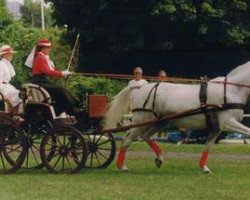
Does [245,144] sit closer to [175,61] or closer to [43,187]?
[43,187]

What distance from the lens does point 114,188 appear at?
36.2 feet

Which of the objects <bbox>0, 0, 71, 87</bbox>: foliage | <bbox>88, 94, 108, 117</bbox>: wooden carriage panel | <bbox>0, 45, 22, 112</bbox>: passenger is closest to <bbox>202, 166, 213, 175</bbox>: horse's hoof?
<bbox>88, 94, 108, 117</bbox>: wooden carriage panel

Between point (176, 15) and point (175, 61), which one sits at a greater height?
point (176, 15)

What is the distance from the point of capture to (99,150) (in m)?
14.1

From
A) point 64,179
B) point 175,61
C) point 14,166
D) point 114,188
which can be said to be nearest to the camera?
point 114,188

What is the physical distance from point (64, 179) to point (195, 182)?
2081 mm

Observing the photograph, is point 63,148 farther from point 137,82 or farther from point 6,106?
point 137,82

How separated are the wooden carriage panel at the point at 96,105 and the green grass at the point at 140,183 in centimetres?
102

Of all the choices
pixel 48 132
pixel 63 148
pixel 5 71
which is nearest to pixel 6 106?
pixel 5 71

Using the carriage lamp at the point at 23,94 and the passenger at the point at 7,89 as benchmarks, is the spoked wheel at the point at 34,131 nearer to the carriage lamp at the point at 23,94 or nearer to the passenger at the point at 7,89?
the passenger at the point at 7,89

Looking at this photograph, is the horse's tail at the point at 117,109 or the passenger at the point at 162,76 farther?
the passenger at the point at 162,76

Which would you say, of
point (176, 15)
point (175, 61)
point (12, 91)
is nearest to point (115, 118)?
point (12, 91)

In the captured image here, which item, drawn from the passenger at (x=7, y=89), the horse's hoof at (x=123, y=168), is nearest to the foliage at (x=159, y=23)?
the passenger at (x=7, y=89)

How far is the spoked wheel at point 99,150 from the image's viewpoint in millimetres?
13547
